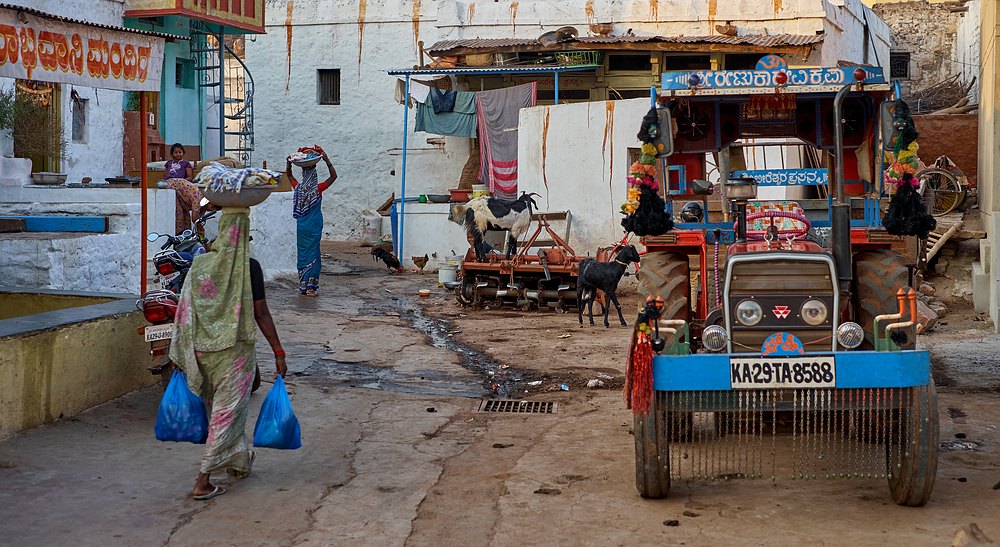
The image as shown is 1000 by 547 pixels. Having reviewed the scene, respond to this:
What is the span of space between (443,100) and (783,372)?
777 inches

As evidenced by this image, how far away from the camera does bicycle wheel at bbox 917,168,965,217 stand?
672 inches

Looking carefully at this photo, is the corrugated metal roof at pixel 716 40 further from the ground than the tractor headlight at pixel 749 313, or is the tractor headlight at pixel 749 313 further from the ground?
the corrugated metal roof at pixel 716 40

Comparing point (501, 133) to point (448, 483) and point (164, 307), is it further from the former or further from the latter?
point (448, 483)

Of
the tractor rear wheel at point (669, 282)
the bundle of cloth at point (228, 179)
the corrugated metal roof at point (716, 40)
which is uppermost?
the corrugated metal roof at point (716, 40)

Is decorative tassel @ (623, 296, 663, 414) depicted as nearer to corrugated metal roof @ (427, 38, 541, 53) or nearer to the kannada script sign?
the kannada script sign

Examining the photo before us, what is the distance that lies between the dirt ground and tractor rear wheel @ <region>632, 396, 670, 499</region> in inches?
5.5

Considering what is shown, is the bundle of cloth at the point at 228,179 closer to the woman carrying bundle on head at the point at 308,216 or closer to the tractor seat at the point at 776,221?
the tractor seat at the point at 776,221

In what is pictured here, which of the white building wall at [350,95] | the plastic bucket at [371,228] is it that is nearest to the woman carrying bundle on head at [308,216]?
the white building wall at [350,95]

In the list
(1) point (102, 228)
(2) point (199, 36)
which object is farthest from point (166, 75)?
(1) point (102, 228)


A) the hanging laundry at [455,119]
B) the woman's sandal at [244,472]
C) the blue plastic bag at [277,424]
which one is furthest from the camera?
the hanging laundry at [455,119]

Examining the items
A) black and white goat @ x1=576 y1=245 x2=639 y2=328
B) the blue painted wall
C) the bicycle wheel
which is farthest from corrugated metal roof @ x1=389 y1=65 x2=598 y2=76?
black and white goat @ x1=576 y1=245 x2=639 y2=328

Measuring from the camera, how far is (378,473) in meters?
6.63

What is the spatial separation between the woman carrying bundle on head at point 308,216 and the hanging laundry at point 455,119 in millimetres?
8037

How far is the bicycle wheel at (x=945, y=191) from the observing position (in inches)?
672
